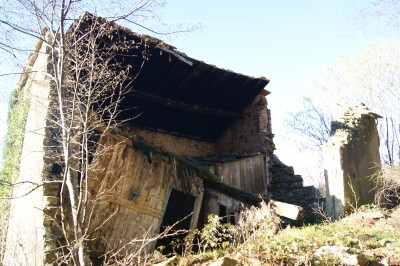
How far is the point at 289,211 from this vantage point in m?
8.12

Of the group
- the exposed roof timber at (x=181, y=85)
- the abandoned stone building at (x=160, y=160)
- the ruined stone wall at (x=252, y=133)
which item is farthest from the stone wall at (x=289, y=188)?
the exposed roof timber at (x=181, y=85)

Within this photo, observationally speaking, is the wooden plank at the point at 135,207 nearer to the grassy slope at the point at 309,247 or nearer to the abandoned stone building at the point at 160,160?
the abandoned stone building at the point at 160,160

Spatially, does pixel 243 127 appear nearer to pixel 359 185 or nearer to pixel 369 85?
pixel 359 185

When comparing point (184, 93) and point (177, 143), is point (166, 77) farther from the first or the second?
point (177, 143)

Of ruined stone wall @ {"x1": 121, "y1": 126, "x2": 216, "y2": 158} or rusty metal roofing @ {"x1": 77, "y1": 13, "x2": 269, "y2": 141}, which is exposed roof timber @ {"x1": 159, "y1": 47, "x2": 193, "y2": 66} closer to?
rusty metal roofing @ {"x1": 77, "y1": 13, "x2": 269, "y2": 141}

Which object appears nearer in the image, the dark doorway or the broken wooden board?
the broken wooden board

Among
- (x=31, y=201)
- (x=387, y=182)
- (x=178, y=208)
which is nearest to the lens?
(x=31, y=201)

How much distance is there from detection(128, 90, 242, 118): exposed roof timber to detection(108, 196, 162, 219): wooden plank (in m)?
3.33

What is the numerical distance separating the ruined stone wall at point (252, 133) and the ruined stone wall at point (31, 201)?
5.95m

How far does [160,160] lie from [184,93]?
10.8ft

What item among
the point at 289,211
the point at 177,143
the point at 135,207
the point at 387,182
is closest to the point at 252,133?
the point at 177,143

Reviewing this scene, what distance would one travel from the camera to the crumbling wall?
9586mm

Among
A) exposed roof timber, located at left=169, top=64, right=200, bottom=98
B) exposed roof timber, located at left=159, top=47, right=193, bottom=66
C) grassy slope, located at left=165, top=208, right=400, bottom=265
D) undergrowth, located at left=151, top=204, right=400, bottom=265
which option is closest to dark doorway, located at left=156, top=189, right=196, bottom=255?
undergrowth, located at left=151, top=204, right=400, bottom=265

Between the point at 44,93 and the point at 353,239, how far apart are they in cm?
646
